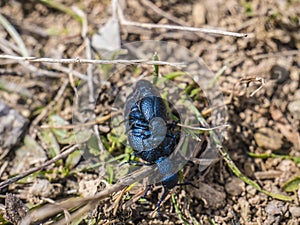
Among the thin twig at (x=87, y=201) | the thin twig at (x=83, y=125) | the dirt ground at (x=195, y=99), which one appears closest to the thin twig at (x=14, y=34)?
the dirt ground at (x=195, y=99)

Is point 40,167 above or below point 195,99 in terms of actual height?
below

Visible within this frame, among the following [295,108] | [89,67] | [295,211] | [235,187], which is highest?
[89,67]

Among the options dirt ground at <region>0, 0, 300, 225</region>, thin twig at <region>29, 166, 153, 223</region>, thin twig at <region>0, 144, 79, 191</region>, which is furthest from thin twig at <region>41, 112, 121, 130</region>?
thin twig at <region>29, 166, 153, 223</region>

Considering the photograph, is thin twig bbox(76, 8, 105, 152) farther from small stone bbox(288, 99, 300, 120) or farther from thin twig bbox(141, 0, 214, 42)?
small stone bbox(288, 99, 300, 120)

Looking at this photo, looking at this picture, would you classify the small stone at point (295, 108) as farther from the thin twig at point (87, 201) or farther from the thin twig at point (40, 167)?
the thin twig at point (40, 167)

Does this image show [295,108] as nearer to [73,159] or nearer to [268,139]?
[268,139]

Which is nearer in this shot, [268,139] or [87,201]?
[87,201]

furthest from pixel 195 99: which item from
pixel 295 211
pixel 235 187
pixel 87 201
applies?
pixel 87 201
